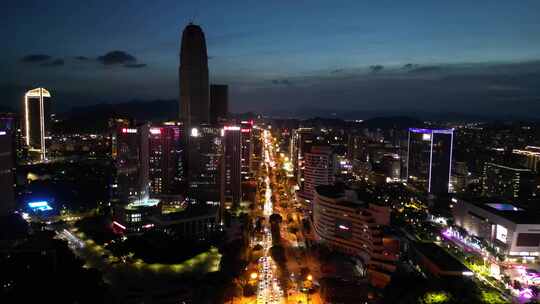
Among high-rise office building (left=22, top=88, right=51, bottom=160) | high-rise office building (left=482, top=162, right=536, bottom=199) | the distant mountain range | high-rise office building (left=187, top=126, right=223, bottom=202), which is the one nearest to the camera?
high-rise office building (left=187, top=126, right=223, bottom=202)

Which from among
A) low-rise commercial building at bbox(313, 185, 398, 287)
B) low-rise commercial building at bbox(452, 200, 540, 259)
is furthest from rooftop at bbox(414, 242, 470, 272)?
low-rise commercial building at bbox(452, 200, 540, 259)

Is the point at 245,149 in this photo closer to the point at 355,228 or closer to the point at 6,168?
the point at 355,228

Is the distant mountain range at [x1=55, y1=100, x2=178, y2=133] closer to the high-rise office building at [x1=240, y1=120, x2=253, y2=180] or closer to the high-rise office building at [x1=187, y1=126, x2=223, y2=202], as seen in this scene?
the high-rise office building at [x1=240, y1=120, x2=253, y2=180]

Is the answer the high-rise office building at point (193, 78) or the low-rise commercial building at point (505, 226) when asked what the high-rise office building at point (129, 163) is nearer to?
the high-rise office building at point (193, 78)

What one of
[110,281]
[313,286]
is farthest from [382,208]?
[110,281]

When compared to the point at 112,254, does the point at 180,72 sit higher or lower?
higher

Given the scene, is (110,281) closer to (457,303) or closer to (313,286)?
(313,286)

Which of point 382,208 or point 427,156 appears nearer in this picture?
point 382,208
